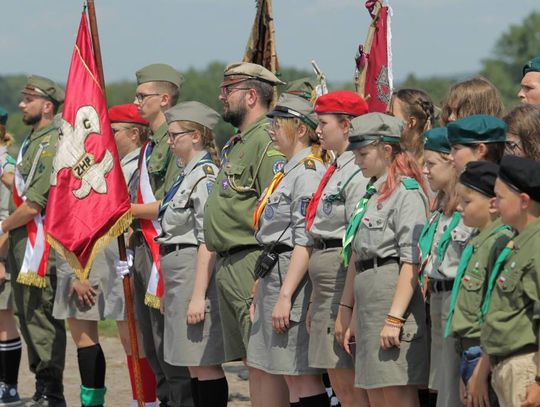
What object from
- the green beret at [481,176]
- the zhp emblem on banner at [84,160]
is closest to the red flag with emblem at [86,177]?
the zhp emblem on banner at [84,160]

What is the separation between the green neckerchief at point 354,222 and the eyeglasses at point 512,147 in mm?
789

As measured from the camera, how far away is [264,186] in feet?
21.6

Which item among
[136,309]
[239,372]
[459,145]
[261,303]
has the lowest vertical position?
[239,372]

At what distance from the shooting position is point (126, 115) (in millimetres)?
8602

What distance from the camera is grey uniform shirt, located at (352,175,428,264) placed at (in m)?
5.38

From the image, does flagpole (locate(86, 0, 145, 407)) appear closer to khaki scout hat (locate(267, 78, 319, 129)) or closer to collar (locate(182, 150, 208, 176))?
collar (locate(182, 150, 208, 176))

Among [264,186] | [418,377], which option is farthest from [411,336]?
[264,186]

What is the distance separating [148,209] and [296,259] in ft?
6.14

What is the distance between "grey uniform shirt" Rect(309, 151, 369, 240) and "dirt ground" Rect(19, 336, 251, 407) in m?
3.44

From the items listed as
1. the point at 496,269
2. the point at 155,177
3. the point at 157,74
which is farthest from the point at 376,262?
the point at 157,74

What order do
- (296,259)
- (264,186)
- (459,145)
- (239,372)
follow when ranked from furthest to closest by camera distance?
(239,372)
(264,186)
(296,259)
(459,145)

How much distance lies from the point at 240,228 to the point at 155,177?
1.44 m

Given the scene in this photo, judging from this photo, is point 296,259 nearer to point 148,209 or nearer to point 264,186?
point 264,186

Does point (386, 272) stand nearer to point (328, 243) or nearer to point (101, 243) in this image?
point (328, 243)
